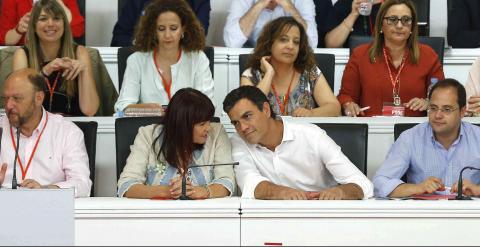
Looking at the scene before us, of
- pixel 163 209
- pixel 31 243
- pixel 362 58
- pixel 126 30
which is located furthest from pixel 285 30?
pixel 31 243

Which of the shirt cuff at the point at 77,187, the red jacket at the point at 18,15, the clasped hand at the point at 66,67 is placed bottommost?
the shirt cuff at the point at 77,187

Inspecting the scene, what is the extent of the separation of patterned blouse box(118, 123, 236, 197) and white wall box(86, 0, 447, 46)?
277 centimetres

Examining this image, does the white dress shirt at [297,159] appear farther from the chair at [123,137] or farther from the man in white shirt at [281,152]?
the chair at [123,137]

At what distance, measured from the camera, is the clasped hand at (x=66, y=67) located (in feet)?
17.5

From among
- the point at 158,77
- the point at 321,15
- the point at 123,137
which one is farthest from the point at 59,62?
the point at 321,15

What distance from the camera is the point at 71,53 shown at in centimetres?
554

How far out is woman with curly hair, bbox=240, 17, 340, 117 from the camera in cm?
547

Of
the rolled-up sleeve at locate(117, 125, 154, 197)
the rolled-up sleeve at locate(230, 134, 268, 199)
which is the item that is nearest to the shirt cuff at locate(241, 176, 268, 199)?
the rolled-up sleeve at locate(230, 134, 268, 199)

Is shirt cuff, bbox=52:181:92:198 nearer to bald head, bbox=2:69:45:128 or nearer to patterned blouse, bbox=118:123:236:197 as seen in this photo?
patterned blouse, bbox=118:123:236:197

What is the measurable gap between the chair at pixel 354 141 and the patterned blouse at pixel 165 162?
1.55 ft

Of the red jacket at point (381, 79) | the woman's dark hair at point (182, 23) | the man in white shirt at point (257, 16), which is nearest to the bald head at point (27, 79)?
the woman's dark hair at point (182, 23)

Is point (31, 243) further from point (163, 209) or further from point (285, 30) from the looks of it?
point (285, 30)

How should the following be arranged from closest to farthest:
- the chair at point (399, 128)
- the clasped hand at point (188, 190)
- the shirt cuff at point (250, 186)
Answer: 1. the clasped hand at point (188, 190)
2. the shirt cuff at point (250, 186)
3. the chair at point (399, 128)

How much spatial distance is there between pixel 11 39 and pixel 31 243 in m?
3.16
